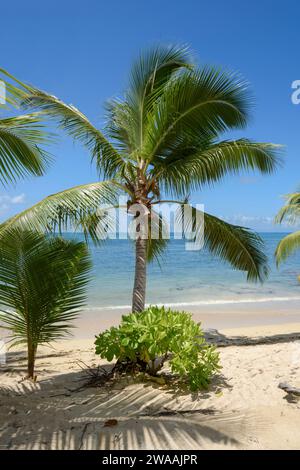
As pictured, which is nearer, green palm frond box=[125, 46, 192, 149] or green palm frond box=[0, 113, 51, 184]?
green palm frond box=[0, 113, 51, 184]

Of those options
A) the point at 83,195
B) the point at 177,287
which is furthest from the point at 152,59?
the point at 177,287

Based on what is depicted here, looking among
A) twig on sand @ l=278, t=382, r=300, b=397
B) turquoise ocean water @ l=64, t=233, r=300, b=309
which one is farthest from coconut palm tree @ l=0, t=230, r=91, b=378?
turquoise ocean water @ l=64, t=233, r=300, b=309

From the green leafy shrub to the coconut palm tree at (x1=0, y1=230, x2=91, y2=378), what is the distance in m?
1.07

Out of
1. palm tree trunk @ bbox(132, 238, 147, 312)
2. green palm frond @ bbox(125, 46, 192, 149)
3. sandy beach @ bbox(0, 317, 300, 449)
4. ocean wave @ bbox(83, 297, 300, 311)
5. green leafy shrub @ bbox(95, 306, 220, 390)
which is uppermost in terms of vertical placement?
green palm frond @ bbox(125, 46, 192, 149)

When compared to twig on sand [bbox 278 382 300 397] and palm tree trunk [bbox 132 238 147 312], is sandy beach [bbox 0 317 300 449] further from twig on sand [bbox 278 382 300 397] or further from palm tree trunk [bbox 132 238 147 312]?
palm tree trunk [bbox 132 238 147 312]

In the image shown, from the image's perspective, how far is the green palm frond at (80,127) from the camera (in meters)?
7.08

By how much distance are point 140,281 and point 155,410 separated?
9.42 ft

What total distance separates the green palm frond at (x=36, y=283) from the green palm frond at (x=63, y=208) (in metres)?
0.22

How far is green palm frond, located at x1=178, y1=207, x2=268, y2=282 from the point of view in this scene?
24.9 feet

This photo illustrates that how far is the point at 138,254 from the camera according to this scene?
7188 mm

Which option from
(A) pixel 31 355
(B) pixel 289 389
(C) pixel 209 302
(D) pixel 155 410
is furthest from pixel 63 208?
(C) pixel 209 302

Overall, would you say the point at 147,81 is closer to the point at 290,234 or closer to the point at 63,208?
the point at 63,208
